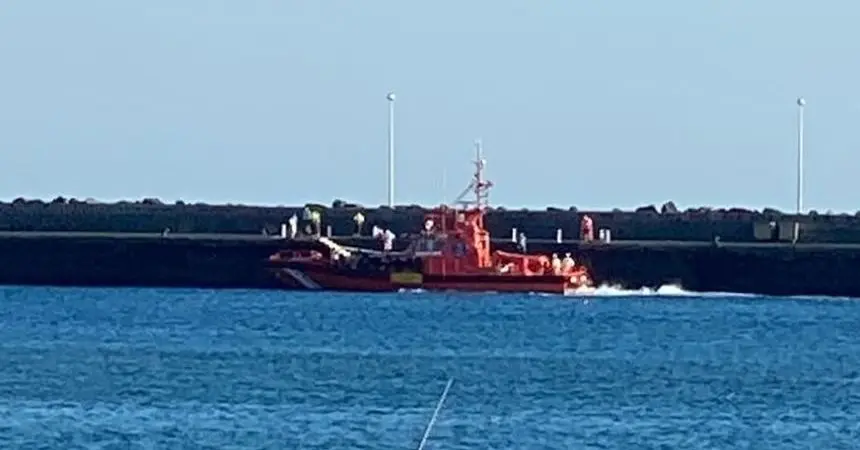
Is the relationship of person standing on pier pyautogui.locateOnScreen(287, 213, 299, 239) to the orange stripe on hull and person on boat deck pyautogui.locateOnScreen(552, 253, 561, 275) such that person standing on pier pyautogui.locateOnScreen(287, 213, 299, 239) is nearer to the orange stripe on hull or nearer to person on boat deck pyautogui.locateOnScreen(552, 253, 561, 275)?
the orange stripe on hull

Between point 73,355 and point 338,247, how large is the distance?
1177 inches

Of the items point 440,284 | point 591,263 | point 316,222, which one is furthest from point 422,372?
point 316,222

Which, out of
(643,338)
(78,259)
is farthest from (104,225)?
(643,338)

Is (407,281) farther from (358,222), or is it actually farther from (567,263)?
(358,222)

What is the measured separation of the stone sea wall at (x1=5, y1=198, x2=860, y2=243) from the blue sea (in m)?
7.69

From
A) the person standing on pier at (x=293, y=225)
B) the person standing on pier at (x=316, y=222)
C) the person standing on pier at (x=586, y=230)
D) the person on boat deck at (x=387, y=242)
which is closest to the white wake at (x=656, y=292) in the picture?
the person standing on pier at (x=586, y=230)

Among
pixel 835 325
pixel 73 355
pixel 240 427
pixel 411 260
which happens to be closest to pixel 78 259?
pixel 411 260

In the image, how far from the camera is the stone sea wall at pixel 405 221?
93.2m

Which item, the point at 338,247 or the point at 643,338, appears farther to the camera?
the point at 338,247

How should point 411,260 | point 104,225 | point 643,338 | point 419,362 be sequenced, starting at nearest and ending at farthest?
point 419,362, point 643,338, point 411,260, point 104,225

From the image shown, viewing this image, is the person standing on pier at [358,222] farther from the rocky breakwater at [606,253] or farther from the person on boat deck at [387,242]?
the person on boat deck at [387,242]

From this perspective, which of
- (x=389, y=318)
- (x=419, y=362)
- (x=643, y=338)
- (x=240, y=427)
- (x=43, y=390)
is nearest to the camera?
(x=240, y=427)

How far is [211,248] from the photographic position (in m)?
88.6

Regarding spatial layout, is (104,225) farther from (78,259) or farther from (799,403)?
(799,403)
